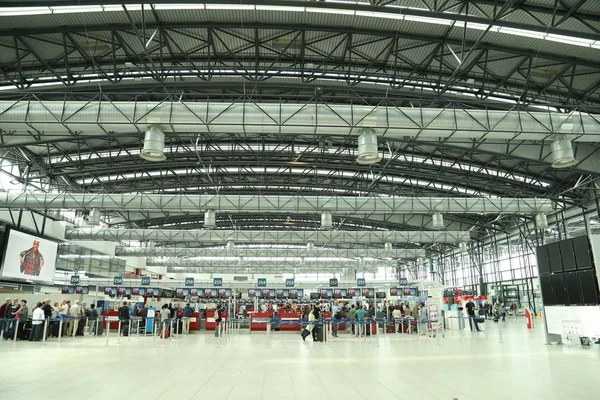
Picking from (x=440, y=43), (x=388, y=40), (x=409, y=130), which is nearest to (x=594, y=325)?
(x=409, y=130)

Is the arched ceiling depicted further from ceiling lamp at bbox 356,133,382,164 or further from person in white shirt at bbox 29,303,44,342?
person in white shirt at bbox 29,303,44,342

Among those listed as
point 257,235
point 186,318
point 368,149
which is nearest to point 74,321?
point 186,318

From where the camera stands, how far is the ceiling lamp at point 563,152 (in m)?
14.8

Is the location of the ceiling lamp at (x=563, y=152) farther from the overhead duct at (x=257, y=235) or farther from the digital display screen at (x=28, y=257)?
the digital display screen at (x=28, y=257)

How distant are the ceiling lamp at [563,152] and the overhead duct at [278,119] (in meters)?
0.37

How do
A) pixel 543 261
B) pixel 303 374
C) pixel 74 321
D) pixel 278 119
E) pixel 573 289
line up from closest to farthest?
pixel 303 374 < pixel 278 119 < pixel 573 289 < pixel 543 261 < pixel 74 321

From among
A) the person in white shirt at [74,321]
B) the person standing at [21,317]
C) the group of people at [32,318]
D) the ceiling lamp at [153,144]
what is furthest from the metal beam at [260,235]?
the ceiling lamp at [153,144]

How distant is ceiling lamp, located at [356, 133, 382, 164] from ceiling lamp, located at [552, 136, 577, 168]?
22.3 feet

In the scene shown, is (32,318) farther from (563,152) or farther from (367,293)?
(367,293)

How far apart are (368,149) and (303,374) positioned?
776 centimetres

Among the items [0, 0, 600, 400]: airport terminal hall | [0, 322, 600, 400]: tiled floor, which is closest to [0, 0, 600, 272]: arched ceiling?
[0, 0, 600, 400]: airport terminal hall

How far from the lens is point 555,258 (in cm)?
1800

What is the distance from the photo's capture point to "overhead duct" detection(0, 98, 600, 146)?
46.2 ft

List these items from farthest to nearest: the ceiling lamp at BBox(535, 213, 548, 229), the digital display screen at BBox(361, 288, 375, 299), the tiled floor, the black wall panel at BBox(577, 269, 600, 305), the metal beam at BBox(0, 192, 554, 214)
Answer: the digital display screen at BBox(361, 288, 375, 299) < the ceiling lamp at BBox(535, 213, 548, 229) < the metal beam at BBox(0, 192, 554, 214) < the black wall panel at BBox(577, 269, 600, 305) < the tiled floor
